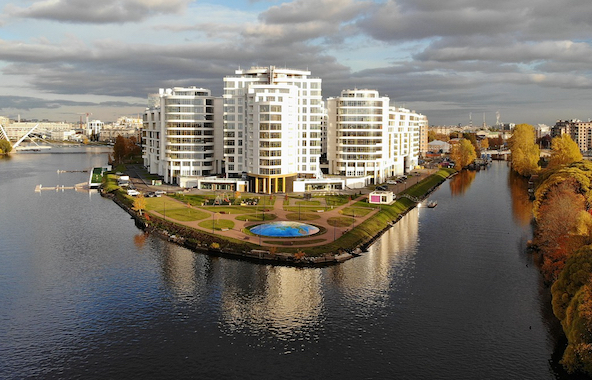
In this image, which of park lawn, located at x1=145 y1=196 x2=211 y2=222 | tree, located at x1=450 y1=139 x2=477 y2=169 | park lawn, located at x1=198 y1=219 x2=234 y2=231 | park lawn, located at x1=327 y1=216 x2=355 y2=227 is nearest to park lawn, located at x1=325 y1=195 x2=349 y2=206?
park lawn, located at x1=327 y1=216 x2=355 y2=227

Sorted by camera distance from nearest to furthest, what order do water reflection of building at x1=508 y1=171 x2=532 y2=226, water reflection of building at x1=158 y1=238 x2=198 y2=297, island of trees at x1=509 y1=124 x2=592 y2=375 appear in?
island of trees at x1=509 y1=124 x2=592 y2=375
water reflection of building at x1=158 y1=238 x2=198 y2=297
water reflection of building at x1=508 y1=171 x2=532 y2=226

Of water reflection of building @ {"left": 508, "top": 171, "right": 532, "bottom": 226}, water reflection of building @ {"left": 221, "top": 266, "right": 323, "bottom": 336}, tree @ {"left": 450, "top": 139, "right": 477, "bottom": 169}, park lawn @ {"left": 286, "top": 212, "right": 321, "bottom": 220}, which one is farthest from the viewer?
tree @ {"left": 450, "top": 139, "right": 477, "bottom": 169}

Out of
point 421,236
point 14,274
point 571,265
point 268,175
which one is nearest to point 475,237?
point 421,236

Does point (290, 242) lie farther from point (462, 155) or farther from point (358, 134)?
point (462, 155)

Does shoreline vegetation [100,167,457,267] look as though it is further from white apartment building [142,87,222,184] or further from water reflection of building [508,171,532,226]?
water reflection of building [508,171,532,226]

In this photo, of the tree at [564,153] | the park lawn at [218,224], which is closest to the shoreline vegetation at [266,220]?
the park lawn at [218,224]

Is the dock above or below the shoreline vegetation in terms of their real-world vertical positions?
above
